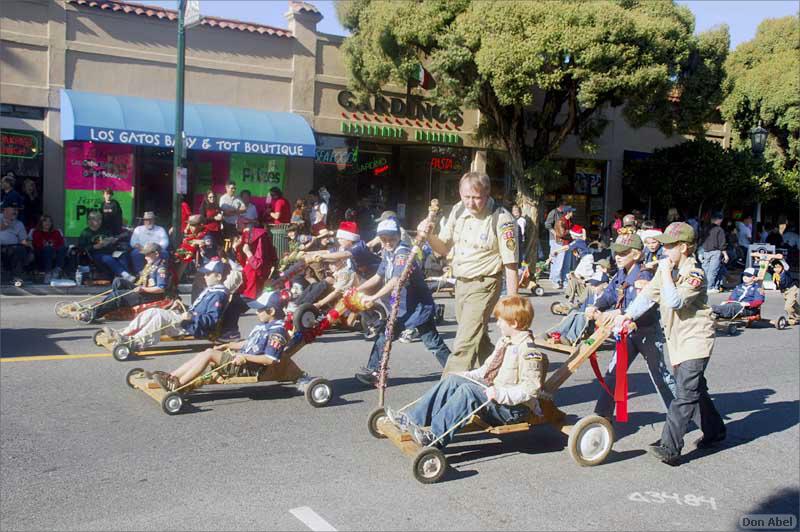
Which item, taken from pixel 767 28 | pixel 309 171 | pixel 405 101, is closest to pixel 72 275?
pixel 309 171

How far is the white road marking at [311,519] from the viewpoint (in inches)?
187

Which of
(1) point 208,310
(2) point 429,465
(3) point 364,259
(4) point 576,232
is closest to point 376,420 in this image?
(2) point 429,465

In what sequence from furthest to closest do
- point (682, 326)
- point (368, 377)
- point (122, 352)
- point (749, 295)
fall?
point (749, 295) < point (122, 352) < point (368, 377) < point (682, 326)

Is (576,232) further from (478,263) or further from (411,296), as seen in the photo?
(478,263)

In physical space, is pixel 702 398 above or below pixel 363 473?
above

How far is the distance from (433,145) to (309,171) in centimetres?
433

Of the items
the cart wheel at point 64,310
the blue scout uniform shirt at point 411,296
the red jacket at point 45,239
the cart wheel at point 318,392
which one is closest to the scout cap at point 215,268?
the blue scout uniform shirt at point 411,296

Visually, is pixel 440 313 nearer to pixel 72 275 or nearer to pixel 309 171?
pixel 72 275

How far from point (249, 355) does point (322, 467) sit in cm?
184

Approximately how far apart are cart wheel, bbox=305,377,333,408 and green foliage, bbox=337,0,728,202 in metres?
12.1

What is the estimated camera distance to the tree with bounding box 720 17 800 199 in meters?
26.1

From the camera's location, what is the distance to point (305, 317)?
840 cm

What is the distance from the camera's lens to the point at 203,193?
1953 centimetres

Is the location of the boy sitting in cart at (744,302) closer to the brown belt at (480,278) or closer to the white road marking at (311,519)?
the brown belt at (480,278)
